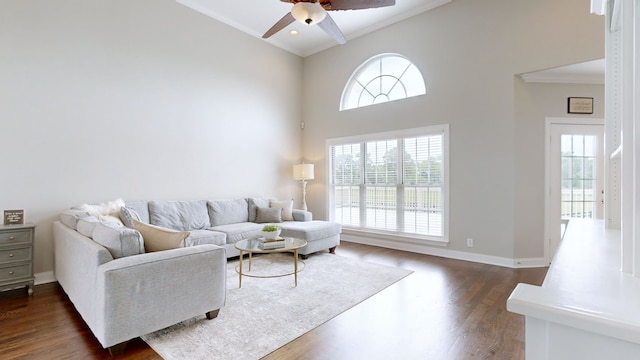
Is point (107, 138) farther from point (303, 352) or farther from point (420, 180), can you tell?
point (420, 180)

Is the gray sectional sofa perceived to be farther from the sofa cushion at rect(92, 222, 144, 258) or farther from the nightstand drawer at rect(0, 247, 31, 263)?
the nightstand drawer at rect(0, 247, 31, 263)

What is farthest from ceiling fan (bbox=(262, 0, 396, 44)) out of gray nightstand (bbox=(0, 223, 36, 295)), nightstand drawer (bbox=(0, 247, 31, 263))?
nightstand drawer (bbox=(0, 247, 31, 263))

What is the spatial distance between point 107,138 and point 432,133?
4.74 meters

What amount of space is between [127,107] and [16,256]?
84.8 inches

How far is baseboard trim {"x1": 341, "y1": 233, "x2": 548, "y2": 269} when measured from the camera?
13.6 ft

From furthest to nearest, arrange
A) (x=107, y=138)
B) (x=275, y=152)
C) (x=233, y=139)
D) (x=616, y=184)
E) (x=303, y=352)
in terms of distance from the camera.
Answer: (x=275, y=152) → (x=233, y=139) → (x=107, y=138) → (x=303, y=352) → (x=616, y=184)

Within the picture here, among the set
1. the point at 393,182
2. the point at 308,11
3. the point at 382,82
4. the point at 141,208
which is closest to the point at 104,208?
the point at 141,208

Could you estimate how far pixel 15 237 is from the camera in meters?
3.10

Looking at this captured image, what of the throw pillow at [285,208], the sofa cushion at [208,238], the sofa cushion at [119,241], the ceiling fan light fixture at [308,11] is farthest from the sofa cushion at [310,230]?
the ceiling fan light fixture at [308,11]

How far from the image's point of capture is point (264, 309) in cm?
277

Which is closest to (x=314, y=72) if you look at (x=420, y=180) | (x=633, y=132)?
(x=420, y=180)

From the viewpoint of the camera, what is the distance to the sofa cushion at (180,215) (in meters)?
4.19

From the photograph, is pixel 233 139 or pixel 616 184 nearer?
pixel 616 184

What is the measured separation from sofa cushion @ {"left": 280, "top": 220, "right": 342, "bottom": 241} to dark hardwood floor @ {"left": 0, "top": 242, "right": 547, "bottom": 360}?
1484 millimetres
